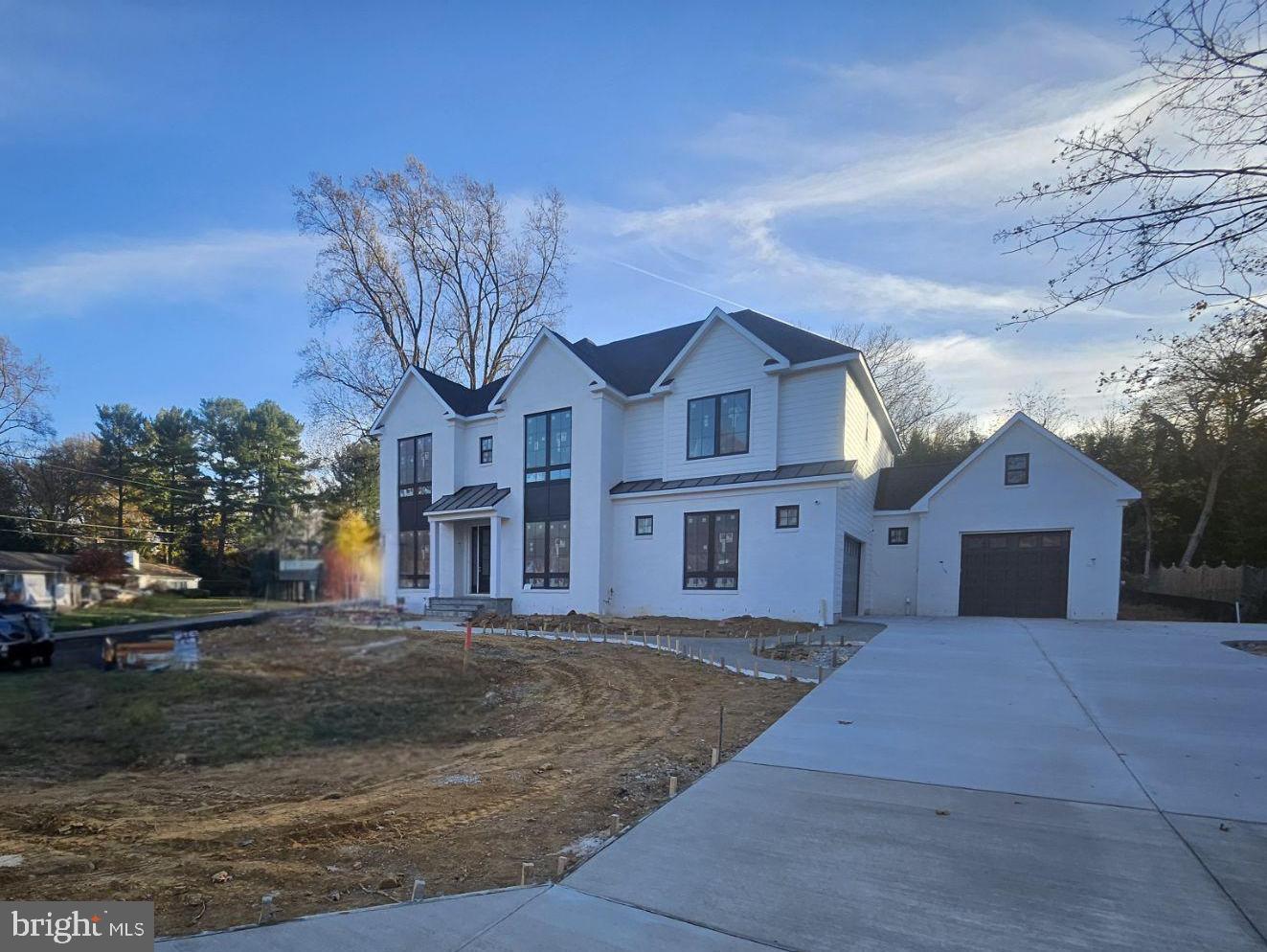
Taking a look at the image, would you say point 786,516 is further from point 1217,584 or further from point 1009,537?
point 1217,584

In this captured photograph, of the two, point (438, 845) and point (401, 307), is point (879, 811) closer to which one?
point (438, 845)

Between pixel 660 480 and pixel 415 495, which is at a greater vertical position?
pixel 660 480

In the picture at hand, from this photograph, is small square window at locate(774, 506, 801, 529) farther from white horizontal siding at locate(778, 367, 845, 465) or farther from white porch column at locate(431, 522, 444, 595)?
white porch column at locate(431, 522, 444, 595)

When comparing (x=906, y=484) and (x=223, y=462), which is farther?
(x=906, y=484)

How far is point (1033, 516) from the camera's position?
1702cm

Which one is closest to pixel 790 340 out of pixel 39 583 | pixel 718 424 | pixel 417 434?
pixel 718 424

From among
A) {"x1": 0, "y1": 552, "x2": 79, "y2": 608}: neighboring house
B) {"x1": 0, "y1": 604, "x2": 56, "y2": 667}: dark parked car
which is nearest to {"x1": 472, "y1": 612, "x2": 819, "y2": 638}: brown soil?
{"x1": 0, "y1": 604, "x2": 56, "y2": 667}: dark parked car

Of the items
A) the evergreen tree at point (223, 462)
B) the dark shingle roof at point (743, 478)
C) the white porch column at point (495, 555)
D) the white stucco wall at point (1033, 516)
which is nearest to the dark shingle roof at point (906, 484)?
the white stucco wall at point (1033, 516)

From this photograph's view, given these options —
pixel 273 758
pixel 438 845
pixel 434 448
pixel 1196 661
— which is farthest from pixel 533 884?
pixel 434 448

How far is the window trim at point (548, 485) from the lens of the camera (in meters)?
19.0

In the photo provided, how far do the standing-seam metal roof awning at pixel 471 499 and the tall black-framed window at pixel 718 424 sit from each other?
22.8ft

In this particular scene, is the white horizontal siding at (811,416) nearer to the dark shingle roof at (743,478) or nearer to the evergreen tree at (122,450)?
the dark shingle roof at (743,478)

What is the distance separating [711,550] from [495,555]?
302 inches

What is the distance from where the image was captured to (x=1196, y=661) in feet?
30.5
